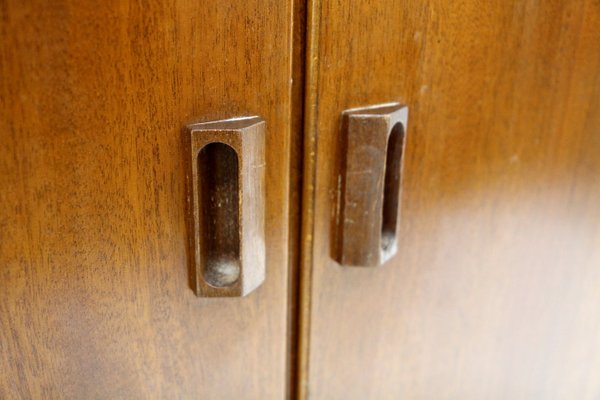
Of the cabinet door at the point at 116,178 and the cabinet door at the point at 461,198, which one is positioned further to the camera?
the cabinet door at the point at 461,198

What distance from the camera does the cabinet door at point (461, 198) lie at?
16.6 inches

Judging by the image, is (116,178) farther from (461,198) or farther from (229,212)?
(461,198)

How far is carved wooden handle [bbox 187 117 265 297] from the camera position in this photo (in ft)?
1.24

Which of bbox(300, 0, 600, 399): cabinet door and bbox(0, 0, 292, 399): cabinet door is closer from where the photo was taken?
bbox(0, 0, 292, 399): cabinet door

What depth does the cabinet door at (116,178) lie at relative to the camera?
32cm

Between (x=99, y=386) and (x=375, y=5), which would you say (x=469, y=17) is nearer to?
(x=375, y=5)

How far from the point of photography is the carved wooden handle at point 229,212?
1.24ft

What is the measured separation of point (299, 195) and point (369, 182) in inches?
2.1

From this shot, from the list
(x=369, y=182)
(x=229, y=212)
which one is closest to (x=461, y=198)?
(x=369, y=182)

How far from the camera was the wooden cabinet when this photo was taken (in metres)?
0.33

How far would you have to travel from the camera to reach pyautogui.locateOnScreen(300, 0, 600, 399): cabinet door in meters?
0.42

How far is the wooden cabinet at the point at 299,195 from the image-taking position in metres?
0.33

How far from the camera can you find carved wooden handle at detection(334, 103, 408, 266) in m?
0.42

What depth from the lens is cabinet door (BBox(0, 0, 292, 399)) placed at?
321 mm
